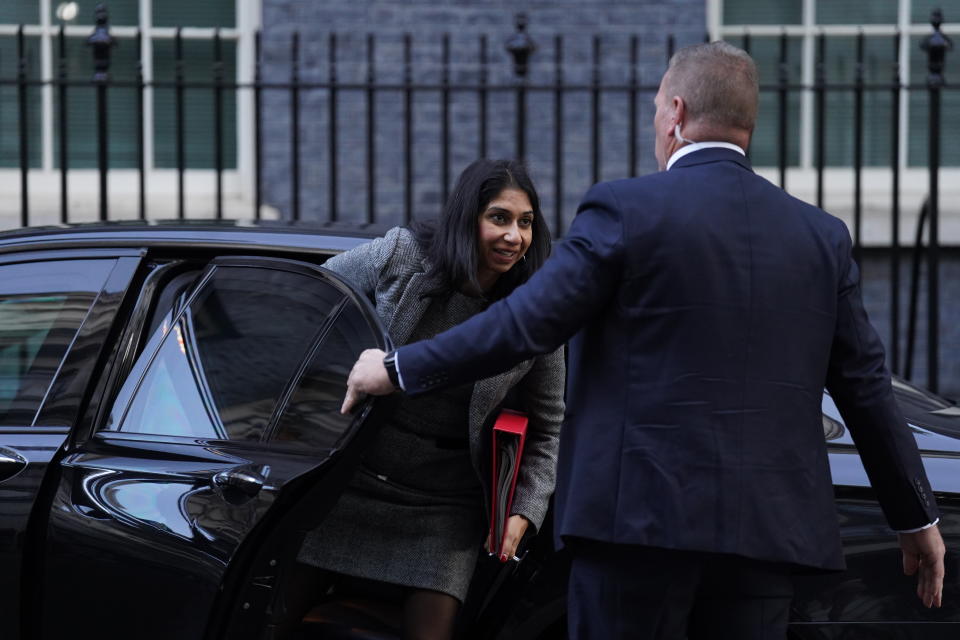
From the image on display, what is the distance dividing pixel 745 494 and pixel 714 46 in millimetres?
879

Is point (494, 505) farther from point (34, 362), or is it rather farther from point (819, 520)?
point (34, 362)

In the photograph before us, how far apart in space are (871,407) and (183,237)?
1.68 m

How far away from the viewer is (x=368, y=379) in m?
2.54

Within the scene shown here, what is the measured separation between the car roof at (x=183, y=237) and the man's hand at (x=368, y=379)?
636 mm

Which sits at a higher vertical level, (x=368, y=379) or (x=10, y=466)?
(x=368, y=379)

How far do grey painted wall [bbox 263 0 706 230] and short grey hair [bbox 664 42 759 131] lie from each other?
505 cm

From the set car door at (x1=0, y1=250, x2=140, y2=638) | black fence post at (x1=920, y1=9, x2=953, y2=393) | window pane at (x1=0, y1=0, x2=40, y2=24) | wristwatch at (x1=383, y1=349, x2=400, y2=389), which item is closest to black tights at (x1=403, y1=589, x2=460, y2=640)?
wristwatch at (x1=383, y1=349, x2=400, y2=389)

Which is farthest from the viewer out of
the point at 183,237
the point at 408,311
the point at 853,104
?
the point at 853,104

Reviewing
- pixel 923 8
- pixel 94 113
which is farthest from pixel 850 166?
pixel 94 113

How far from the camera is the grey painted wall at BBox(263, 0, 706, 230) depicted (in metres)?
7.53

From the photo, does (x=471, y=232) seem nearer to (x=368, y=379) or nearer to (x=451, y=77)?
(x=368, y=379)

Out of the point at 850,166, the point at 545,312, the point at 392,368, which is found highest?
the point at 850,166

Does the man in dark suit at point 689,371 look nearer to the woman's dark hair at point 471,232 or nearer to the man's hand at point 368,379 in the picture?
the man's hand at point 368,379

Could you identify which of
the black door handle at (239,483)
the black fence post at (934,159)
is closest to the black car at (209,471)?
the black door handle at (239,483)
